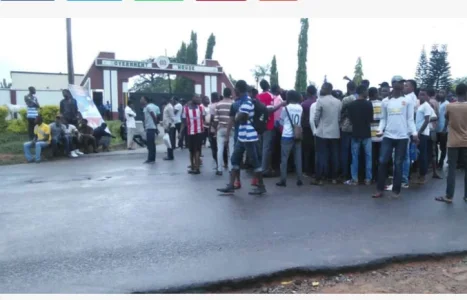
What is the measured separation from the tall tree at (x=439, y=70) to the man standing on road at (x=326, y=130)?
2046 centimetres

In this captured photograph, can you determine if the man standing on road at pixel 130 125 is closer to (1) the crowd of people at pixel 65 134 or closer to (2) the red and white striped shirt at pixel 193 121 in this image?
(1) the crowd of people at pixel 65 134

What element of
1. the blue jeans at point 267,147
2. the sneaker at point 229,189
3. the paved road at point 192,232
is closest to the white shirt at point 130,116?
the paved road at point 192,232

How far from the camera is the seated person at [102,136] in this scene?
14695 millimetres

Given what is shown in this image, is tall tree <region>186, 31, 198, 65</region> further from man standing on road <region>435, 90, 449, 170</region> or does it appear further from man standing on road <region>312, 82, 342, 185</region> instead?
man standing on road <region>312, 82, 342, 185</region>

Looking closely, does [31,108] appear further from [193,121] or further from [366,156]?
[366,156]

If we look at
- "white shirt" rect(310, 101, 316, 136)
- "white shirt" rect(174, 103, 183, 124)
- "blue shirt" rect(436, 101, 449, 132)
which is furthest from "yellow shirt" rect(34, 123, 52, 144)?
"blue shirt" rect(436, 101, 449, 132)

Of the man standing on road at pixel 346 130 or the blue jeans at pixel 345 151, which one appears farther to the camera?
the blue jeans at pixel 345 151

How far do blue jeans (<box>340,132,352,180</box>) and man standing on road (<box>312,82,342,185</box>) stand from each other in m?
0.14

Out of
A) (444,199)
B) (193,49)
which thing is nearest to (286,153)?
(444,199)

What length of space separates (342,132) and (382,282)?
14.6 feet

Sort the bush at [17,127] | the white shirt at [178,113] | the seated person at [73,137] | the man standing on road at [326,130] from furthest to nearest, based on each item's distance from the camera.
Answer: the bush at [17,127], the white shirt at [178,113], the seated person at [73,137], the man standing on road at [326,130]

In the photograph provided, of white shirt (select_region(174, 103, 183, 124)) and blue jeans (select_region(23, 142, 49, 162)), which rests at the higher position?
white shirt (select_region(174, 103, 183, 124))

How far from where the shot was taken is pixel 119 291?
3744 mm

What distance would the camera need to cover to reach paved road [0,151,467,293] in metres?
4.13
